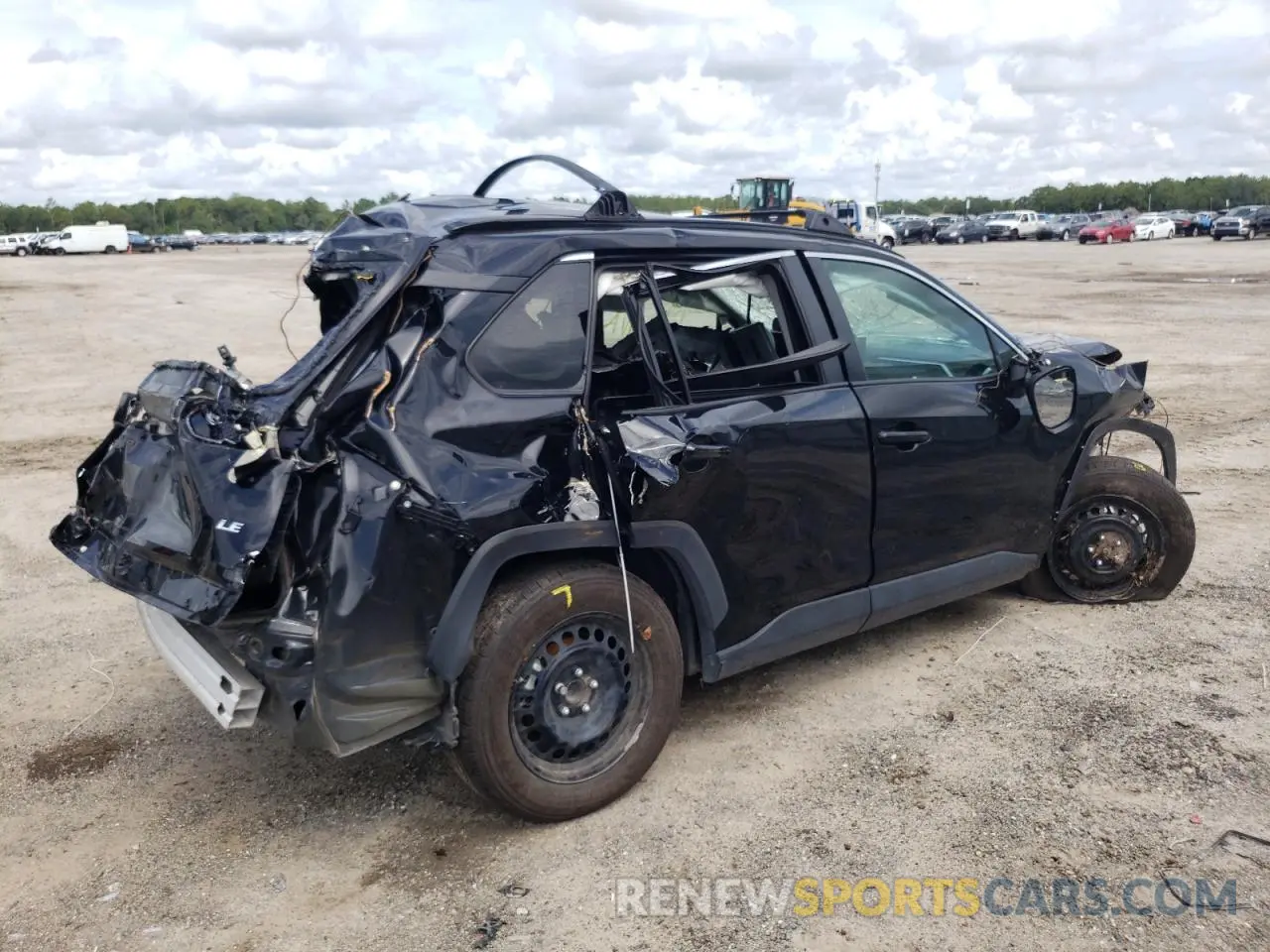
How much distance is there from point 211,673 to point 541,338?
1.51 m

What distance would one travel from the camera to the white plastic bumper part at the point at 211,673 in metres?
3.17

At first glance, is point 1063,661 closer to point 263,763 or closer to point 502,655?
point 502,655

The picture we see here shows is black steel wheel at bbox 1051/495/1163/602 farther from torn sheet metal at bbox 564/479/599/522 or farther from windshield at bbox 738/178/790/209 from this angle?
windshield at bbox 738/178/790/209

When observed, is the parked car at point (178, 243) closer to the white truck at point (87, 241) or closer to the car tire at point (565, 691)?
the white truck at point (87, 241)

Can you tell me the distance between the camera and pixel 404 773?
391cm

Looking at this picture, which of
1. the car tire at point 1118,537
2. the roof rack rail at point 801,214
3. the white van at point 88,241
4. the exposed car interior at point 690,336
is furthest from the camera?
the white van at point 88,241

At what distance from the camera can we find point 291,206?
133 metres

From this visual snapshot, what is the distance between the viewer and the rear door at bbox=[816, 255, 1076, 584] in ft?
13.7

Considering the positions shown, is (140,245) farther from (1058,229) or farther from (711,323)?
(711,323)

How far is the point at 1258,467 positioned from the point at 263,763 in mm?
7447

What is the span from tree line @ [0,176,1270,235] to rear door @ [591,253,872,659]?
369 feet

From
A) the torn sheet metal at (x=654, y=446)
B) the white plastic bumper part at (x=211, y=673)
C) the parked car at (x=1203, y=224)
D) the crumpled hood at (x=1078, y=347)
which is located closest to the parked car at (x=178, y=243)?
the parked car at (x=1203, y=224)

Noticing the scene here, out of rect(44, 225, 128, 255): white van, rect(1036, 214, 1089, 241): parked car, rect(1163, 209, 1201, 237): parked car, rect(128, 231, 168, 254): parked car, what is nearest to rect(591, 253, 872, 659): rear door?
rect(1036, 214, 1089, 241): parked car

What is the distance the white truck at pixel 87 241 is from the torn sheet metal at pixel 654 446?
7006cm
